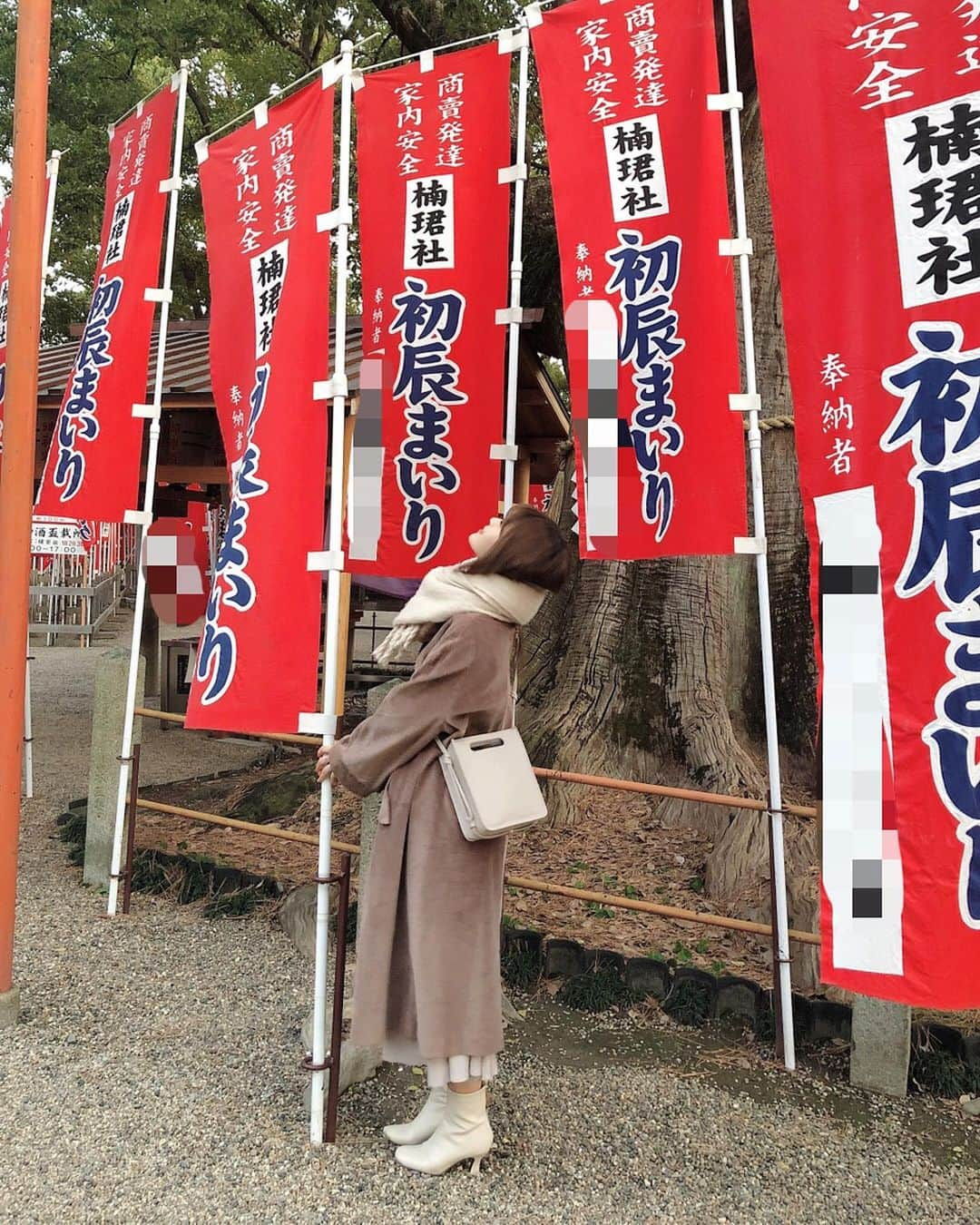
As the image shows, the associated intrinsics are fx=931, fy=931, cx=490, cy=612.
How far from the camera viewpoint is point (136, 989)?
3922mm

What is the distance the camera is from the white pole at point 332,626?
2.85 meters

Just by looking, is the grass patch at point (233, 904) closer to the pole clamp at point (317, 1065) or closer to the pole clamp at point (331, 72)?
the pole clamp at point (317, 1065)

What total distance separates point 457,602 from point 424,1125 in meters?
1.61

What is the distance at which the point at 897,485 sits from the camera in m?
2.62

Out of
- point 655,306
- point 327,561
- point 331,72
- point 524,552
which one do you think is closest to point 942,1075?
point 524,552

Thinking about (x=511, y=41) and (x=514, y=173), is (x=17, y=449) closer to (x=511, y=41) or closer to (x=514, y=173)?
(x=514, y=173)

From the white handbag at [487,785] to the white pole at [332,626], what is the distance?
1.53 ft

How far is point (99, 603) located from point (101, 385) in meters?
15.6

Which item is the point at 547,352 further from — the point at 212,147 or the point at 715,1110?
the point at 715,1110

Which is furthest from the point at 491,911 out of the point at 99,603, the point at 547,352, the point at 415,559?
the point at 99,603

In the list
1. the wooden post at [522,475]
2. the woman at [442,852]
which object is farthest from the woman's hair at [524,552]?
the wooden post at [522,475]

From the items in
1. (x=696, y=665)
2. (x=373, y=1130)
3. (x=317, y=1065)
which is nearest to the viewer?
(x=317, y=1065)

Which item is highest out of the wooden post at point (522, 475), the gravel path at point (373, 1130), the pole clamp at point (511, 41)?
the pole clamp at point (511, 41)

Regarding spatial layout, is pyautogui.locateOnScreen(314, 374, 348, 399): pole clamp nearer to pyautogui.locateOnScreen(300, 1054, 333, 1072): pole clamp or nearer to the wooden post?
pyautogui.locateOnScreen(300, 1054, 333, 1072): pole clamp
